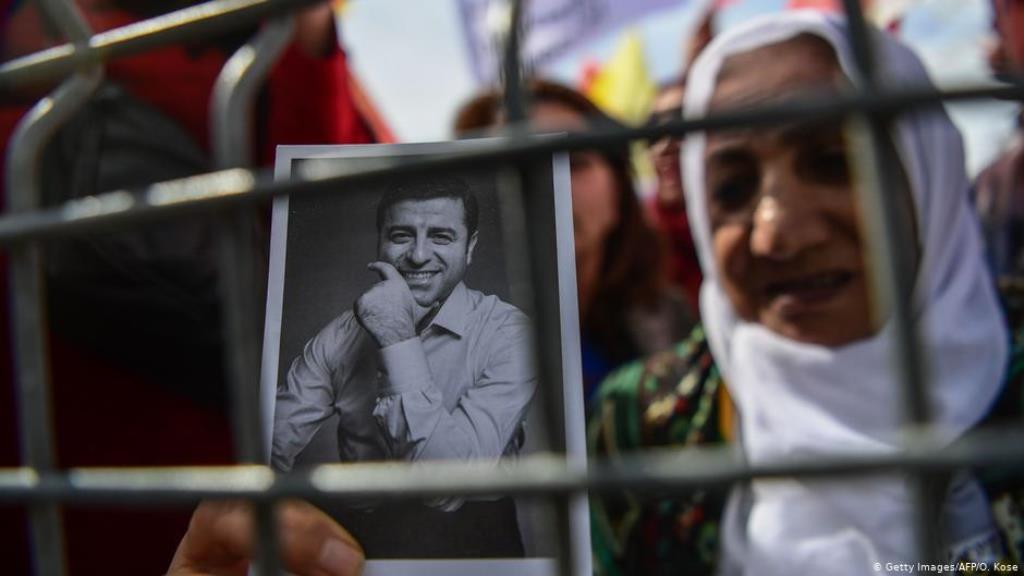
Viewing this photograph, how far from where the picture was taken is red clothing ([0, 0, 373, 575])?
0.88 meters

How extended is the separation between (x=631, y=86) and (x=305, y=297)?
1062 mm

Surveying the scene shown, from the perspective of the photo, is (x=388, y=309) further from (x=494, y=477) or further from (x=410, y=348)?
(x=494, y=477)

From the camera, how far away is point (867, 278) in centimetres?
89

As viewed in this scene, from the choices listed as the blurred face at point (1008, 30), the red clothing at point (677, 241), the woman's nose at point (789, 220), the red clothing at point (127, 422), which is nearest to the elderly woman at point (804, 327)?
the woman's nose at point (789, 220)

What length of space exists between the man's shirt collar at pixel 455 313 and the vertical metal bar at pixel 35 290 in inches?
5.3

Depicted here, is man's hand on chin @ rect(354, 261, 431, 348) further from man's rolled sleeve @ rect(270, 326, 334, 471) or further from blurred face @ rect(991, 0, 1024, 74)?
blurred face @ rect(991, 0, 1024, 74)

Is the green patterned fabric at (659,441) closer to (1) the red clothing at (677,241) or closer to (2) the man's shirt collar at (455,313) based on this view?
(1) the red clothing at (677,241)

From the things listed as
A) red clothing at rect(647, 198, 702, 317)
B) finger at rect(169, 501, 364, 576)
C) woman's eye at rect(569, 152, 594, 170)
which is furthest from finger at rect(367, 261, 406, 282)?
red clothing at rect(647, 198, 702, 317)

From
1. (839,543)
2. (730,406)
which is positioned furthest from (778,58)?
(839,543)

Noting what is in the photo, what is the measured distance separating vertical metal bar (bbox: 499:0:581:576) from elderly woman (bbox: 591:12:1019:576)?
0.65m

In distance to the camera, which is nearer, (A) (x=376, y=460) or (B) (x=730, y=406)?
(A) (x=376, y=460)

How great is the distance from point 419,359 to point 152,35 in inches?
6.0

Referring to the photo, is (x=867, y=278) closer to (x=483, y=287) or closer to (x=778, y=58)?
(x=778, y=58)

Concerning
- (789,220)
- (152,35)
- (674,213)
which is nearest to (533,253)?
(152,35)
